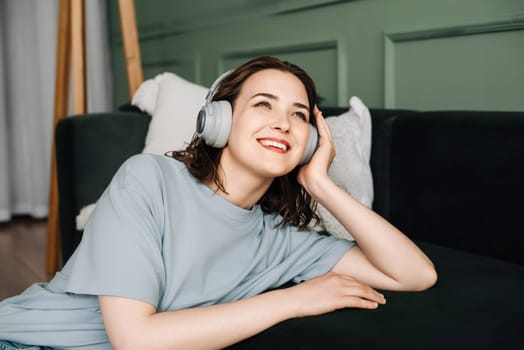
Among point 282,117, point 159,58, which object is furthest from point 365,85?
point 159,58

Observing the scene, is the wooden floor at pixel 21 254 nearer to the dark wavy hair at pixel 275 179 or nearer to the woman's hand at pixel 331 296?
the dark wavy hair at pixel 275 179

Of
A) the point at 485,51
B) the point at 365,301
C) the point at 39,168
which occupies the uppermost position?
the point at 485,51

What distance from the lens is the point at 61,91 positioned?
3031 millimetres

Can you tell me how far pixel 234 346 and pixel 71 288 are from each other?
300mm

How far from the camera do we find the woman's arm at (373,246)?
1.26 metres

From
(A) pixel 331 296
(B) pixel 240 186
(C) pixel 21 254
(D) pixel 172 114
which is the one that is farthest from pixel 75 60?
(A) pixel 331 296

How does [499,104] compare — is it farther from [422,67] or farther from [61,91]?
[61,91]

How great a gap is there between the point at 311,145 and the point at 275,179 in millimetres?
168

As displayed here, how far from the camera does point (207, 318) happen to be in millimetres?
1060

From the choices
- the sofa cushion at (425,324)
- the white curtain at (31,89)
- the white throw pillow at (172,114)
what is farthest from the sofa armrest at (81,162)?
the white curtain at (31,89)

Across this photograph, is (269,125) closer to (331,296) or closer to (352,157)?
(331,296)

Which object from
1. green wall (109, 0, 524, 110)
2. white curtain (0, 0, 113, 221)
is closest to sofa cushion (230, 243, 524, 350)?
green wall (109, 0, 524, 110)

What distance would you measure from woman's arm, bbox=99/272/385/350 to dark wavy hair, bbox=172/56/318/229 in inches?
10.7

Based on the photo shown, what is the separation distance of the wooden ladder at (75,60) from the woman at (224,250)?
1.67 meters
